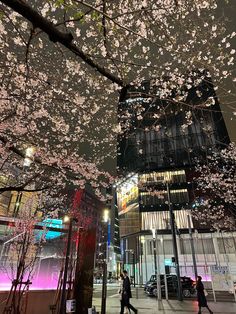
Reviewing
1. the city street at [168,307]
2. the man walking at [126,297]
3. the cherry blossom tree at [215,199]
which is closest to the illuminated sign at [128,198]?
the cherry blossom tree at [215,199]

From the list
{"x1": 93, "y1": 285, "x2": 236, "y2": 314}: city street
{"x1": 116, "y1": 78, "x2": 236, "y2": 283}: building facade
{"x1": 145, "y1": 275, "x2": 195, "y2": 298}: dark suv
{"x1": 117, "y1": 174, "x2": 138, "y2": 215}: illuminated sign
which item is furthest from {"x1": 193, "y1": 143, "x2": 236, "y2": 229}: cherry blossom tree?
{"x1": 93, "y1": 285, "x2": 236, "y2": 314}: city street

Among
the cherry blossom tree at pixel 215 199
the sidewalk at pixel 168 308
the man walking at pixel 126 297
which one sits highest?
the cherry blossom tree at pixel 215 199

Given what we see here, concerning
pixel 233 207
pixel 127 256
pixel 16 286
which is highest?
pixel 233 207

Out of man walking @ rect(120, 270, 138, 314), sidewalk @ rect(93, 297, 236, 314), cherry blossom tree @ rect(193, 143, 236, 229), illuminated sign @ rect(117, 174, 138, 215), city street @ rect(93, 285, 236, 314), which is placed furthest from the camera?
illuminated sign @ rect(117, 174, 138, 215)

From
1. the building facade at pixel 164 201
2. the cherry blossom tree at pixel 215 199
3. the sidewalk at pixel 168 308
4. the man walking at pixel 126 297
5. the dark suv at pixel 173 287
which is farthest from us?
the building facade at pixel 164 201

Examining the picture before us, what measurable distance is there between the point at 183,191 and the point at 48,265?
3689 cm

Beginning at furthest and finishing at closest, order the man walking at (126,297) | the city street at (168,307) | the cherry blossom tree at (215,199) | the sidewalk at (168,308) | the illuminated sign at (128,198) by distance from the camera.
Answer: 1. the illuminated sign at (128,198)
2. the cherry blossom tree at (215,199)
3. the city street at (168,307)
4. the sidewalk at (168,308)
5. the man walking at (126,297)

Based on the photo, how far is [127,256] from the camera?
4031cm

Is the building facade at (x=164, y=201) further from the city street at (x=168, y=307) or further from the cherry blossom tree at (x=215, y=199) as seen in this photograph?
the city street at (x=168, y=307)

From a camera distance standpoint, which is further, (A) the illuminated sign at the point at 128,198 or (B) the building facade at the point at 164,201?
(A) the illuminated sign at the point at 128,198

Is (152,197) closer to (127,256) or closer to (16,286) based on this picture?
(127,256)


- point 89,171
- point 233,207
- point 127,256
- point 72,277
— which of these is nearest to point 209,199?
point 233,207

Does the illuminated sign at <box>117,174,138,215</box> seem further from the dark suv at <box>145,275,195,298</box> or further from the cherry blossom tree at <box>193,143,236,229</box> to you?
the dark suv at <box>145,275,195,298</box>

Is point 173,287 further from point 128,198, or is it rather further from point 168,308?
point 128,198
